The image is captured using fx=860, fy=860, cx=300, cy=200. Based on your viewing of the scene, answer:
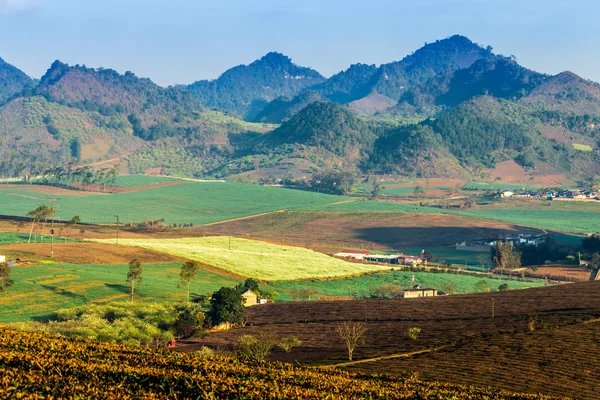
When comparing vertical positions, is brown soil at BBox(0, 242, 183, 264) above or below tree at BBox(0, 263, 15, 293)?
above

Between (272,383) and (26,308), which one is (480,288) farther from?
(272,383)

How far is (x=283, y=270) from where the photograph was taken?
510ft

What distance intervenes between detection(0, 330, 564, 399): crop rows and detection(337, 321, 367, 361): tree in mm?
28605

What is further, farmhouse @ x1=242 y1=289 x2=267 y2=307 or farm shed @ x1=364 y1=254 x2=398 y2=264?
farm shed @ x1=364 y1=254 x2=398 y2=264

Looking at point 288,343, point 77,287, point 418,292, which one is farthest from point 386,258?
point 288,343

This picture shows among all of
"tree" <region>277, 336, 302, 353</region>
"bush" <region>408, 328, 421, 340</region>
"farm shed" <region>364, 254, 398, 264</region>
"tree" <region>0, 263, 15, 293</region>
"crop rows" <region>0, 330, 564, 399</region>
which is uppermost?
"crop rows" <region>0, 330, 564, 399</region>

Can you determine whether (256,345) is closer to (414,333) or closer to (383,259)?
(414,333)

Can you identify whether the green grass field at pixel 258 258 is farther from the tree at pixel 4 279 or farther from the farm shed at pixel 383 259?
the tree at pixel 4 279

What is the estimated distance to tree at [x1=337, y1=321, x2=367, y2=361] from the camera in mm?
79250

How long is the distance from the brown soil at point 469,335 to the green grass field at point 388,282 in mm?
23664

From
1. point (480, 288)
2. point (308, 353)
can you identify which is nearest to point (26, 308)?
point (308, 353)

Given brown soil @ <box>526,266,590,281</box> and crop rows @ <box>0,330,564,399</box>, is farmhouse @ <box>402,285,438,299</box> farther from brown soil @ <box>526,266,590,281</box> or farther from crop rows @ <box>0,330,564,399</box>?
crop rows @ <box>0,330,564,399</box>

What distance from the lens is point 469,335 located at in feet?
277

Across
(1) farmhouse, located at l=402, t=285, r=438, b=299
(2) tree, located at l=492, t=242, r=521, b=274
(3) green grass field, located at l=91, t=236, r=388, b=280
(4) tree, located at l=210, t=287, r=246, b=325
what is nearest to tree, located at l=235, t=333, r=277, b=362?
(4) tree, located at l=210, t=287, r=246, b=325
